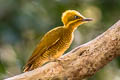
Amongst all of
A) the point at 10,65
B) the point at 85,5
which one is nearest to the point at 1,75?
the point at 10,65

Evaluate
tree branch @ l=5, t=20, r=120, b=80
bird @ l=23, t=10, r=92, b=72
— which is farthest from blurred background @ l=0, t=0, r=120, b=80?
tree branch @ l=5, t=20, r=120, b=80

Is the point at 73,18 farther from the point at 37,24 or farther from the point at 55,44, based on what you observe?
the point at 37,24

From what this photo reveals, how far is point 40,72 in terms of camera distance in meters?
4.07

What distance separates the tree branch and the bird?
0.13 meters

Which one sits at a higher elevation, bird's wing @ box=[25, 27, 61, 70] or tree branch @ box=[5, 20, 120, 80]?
bird's wing @ box=[25, 27, 61, 70]

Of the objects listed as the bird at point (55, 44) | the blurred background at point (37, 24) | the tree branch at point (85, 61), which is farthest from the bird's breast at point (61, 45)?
the blurred background at point (37, 24)

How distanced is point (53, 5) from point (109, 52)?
2381mm

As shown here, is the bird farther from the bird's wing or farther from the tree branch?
the tree branch

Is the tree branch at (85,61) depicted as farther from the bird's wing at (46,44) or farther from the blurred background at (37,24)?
the blurred background at (37,24)

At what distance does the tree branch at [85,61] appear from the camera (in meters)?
3.95

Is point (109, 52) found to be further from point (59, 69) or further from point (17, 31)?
point (17, 31)

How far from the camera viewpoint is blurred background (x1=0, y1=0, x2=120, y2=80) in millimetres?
5711

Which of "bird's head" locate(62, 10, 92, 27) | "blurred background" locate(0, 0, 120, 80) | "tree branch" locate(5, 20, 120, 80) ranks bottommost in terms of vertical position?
"tree branch" locate(5, 20, 120, 80)

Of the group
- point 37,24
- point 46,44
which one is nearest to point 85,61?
point 46,44
